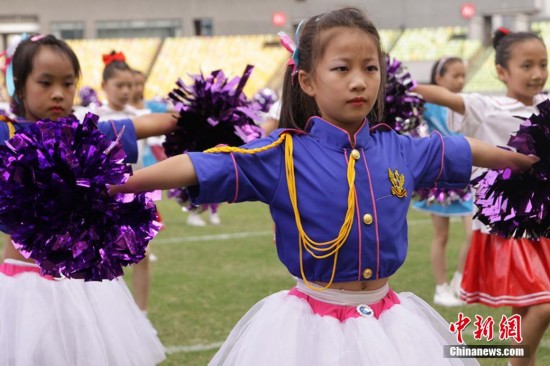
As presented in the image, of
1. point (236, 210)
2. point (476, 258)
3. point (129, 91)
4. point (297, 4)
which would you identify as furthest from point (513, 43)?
point (297, 4)

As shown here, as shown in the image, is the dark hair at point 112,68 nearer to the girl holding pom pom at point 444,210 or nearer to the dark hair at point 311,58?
the girl holding pom pom at point 444,210

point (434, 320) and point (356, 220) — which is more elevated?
point (356, 220)

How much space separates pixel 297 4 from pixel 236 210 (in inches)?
951

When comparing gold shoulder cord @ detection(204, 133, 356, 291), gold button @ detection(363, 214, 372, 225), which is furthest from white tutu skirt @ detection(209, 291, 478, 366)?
gold button @ detection(363, 214, 372, 225)

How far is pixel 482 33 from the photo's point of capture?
1287 inches

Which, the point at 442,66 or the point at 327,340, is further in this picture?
the point at 442,66

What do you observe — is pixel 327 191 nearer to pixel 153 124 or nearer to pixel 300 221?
pixel 300 221

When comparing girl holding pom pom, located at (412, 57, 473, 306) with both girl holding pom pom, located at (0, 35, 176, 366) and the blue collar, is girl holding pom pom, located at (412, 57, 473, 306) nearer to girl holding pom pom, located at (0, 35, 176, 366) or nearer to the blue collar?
girl holding pom pom, located at (0, 35, 176, 366)

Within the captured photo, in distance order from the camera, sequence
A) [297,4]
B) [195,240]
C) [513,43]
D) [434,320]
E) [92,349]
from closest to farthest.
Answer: [434,320] → [92,349] → [513,43] → [195,240] → [297,4]

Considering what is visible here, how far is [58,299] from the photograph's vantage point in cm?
365

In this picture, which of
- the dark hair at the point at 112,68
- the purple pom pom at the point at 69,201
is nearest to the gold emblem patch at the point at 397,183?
the purple pom pom at the point at 69,201

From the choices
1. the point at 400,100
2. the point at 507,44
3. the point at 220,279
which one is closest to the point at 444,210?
the point at 220,279

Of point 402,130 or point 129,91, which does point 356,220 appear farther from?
point 129,91

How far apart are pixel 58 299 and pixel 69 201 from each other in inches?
41.4
